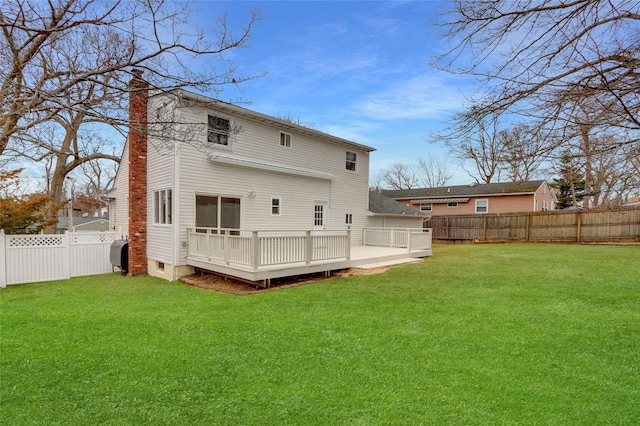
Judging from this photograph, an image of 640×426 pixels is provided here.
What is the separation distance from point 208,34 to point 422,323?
5388mm

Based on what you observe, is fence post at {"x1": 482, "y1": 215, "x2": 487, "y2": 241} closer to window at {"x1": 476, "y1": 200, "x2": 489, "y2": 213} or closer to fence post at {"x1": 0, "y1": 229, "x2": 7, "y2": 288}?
window at {"x1": 476, "y1": 200, "x2": 489, "y2": 213}

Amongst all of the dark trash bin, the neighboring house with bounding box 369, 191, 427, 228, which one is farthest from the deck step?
the dark trash bin

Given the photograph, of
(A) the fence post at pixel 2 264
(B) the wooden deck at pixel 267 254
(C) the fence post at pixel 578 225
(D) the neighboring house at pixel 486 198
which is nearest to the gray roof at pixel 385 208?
(B) the wooden deck at pixel 267 254

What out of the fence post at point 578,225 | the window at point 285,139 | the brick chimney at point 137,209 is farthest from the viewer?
the fence post at point 578,225

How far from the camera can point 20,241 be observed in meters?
8.88

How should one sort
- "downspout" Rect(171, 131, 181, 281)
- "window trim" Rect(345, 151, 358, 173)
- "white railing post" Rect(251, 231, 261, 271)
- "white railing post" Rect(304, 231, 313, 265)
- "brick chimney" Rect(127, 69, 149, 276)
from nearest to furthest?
"white railing post" Rect(251, 231, 261, 271) → "white railing post" Rect(304, 231, 313, 265) → "downspout" Rect(171, 131, 181, 281) → "brick chimney" Rect(127, 69, 149, 276) → "window trim" Rect(345, 151, 358, 173)

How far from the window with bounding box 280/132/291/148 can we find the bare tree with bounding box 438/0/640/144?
31.2 ft

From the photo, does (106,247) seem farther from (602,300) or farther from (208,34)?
(602,300)

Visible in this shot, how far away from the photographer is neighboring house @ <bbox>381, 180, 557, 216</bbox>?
22312 millimetres

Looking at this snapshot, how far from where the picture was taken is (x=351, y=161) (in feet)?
51.1

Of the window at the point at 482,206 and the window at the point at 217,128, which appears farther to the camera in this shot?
the window at the point at 482,206

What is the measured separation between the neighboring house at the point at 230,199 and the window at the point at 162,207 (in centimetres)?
3

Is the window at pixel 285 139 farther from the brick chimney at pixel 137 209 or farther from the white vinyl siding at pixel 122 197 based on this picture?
the white vinyl siding at pixel 122 197

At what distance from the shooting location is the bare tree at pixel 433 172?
130 ft
